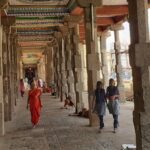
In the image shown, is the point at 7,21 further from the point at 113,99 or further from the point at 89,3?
the point at 113,99

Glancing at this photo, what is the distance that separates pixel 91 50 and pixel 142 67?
4845 mm

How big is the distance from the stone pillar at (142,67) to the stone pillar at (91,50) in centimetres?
454

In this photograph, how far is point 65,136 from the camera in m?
9.94

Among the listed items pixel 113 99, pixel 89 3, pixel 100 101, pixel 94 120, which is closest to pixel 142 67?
pixel 113 99

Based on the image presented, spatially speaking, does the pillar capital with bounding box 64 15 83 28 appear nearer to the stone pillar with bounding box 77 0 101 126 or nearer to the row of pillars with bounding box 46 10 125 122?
the row of pillars with bounding box 46 10 125 122

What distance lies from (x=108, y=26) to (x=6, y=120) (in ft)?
36.1

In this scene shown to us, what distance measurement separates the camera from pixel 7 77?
1310cm

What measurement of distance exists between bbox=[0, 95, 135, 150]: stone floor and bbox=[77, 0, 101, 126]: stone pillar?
1.00 m

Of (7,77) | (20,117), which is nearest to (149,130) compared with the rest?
(7,77)

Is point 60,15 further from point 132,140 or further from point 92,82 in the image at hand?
point 132,140

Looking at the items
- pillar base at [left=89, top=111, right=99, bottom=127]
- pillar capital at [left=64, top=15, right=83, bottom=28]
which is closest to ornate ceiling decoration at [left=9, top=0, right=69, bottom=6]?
pillar capital at [left=64, top=15, right=83, bottom=28]

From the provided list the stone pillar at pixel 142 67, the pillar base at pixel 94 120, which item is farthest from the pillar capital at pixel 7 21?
the stone pillar at pixel 142 67

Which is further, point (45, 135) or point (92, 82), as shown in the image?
point (92, 82)

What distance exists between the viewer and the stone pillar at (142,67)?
6543 millimetres
